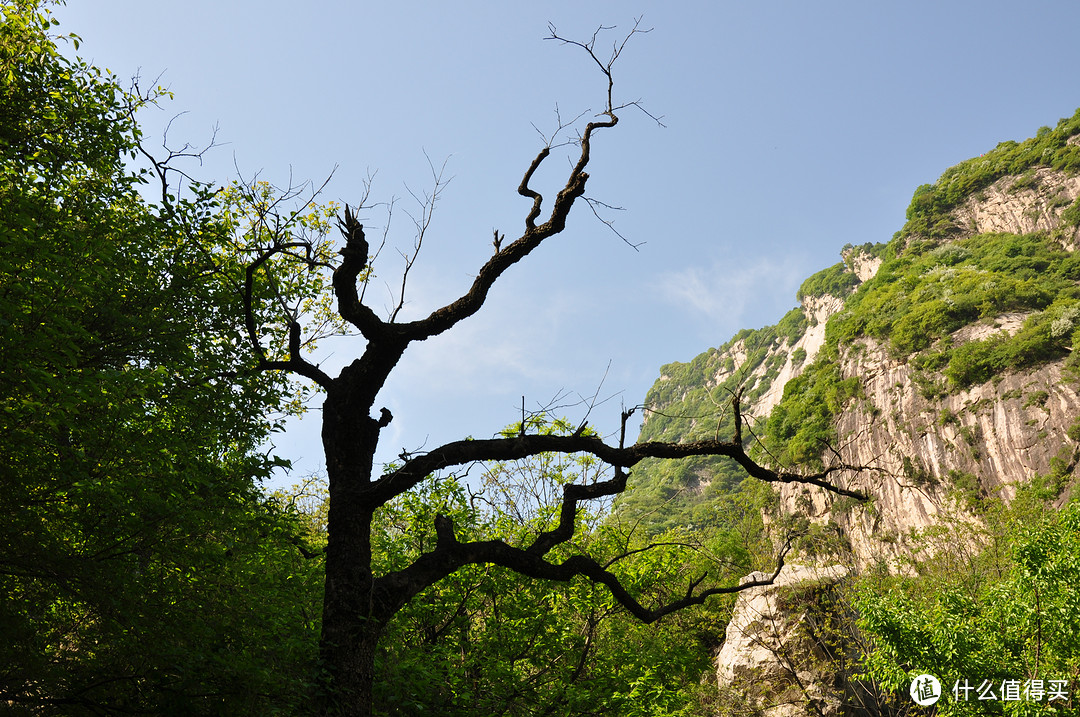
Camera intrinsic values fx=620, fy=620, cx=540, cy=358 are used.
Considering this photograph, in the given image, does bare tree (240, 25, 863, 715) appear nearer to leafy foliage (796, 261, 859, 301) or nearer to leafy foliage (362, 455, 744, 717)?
leafy foliage (362, 455, 744, 717)

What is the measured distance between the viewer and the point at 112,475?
4.90 m

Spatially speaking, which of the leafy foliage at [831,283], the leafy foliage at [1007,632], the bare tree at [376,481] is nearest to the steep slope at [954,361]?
the leafy foliage at [1007,632]


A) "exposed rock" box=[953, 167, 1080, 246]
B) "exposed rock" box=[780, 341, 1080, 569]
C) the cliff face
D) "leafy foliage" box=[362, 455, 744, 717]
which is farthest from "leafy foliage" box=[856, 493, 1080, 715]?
"exposed rock" box=[953, 167, 1080, 246]

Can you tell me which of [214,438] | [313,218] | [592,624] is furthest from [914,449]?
[214,438]

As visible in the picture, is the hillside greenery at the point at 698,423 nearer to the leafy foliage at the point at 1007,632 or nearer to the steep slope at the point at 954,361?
the steep slope at the point at 954,361

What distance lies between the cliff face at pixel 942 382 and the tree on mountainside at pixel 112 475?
1489 centimetres

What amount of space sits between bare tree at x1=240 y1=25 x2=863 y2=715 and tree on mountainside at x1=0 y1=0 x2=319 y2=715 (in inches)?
20.3

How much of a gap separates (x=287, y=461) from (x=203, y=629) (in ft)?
6.74

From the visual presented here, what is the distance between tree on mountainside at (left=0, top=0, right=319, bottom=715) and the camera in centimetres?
421

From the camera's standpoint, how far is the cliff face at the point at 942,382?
20.2 metres

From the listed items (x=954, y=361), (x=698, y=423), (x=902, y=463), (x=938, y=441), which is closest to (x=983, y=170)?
(x=954, y=361)

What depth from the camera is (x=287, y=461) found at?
21.3 feet

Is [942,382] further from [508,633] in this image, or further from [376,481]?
[376,481]

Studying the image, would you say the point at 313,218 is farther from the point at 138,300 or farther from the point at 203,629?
the point at 203,629
